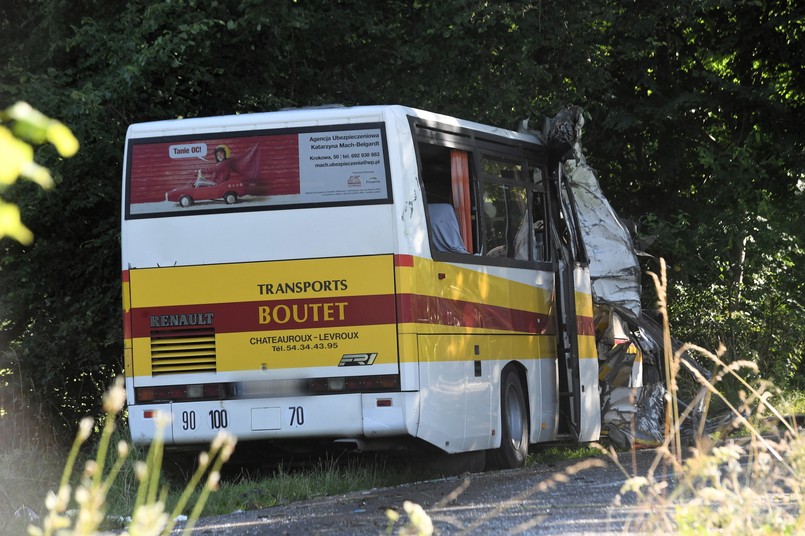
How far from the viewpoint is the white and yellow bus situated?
33.3ft

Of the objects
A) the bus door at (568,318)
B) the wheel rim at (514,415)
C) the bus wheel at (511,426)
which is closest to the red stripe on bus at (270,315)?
the bus wheel at (511,426)

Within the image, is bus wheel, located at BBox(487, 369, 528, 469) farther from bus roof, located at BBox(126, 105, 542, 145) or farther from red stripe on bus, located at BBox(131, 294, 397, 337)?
bus roof, located at BBox(126, 105, 542, 145)

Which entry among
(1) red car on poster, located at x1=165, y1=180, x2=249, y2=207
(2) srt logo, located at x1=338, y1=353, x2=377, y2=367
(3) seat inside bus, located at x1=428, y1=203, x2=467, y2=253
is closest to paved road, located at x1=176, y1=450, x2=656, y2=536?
(2) srt logo, located at x1=338, y1=353, x2=377, y2=367

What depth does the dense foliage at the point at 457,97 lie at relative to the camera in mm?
15047

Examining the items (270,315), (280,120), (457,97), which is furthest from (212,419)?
(457,97)

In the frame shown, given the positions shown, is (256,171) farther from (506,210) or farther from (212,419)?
(506,210)

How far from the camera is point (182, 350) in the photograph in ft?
34.5

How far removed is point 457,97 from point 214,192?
6878mm

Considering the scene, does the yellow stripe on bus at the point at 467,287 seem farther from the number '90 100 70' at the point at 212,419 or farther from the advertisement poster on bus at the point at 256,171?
the number '90 100 70' at the point at 212,419

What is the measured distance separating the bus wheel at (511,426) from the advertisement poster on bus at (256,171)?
2.82 metres

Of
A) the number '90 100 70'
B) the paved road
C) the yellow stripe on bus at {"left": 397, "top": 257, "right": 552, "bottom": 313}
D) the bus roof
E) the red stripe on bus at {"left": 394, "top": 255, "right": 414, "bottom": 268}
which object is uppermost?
the bus roof

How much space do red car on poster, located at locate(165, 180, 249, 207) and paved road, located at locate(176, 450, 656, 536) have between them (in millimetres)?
2716

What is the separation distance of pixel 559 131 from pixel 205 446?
526 centimetres

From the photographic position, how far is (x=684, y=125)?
19.4m
